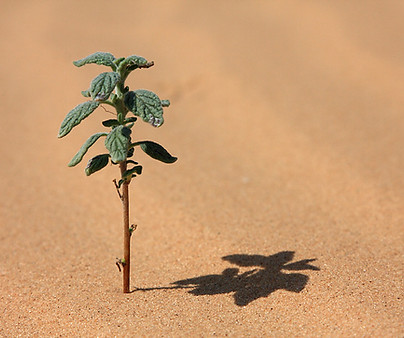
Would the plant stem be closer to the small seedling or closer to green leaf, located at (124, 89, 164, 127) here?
the small seedling

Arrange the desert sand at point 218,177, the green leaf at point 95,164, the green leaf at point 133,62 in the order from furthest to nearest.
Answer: the desert sand at point 218,177 → the green leaf at point 95,164 → the green leaf at point 133,62

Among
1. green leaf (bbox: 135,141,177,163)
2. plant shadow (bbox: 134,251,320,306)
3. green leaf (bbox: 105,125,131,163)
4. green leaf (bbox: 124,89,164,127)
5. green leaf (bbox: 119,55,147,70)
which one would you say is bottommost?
plant shadow (bbox: 134,251,320,306)

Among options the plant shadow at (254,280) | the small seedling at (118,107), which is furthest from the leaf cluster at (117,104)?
the plant shadow at (254,280)

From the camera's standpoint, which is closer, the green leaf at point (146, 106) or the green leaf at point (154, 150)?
the green leaf at point (146, 106)

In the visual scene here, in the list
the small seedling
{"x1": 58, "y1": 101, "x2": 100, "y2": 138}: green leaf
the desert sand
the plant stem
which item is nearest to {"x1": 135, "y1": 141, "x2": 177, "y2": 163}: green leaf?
the small seedling

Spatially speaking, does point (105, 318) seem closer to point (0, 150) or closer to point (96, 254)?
point (96, 254)

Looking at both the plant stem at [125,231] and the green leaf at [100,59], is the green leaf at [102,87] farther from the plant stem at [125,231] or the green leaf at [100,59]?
the plant stem at [125,231]

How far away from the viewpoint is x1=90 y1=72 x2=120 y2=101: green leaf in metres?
2.17

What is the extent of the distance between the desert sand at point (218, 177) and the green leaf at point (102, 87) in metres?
0.97

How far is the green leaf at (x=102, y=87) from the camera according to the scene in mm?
2168

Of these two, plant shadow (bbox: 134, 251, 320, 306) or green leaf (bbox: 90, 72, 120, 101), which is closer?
green leaf (bbox: 90, 72, 120, 101)

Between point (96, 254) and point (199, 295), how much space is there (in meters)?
0.85

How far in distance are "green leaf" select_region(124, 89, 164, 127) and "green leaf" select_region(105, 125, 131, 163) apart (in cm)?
10

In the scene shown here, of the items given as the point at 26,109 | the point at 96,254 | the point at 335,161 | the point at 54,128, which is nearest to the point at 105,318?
the point at 96,254
